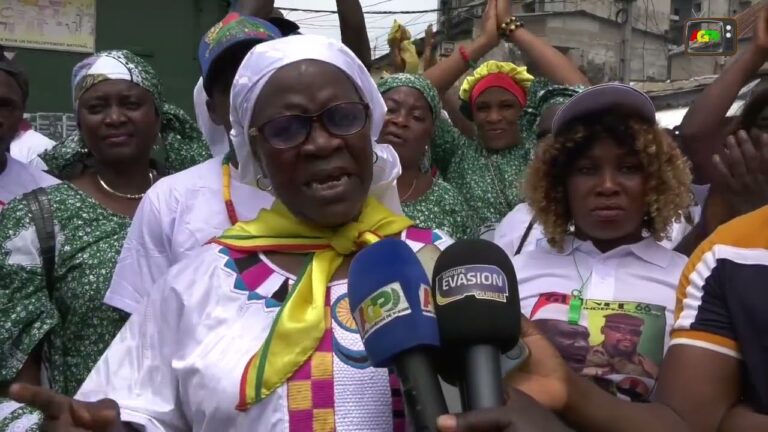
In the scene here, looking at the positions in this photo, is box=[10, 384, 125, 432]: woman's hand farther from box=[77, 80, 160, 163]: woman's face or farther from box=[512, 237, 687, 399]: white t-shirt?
box=[77, 80, 160, 163]: woman's face

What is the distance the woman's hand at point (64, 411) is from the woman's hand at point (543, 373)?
0.85m

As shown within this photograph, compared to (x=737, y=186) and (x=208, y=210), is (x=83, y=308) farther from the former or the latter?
(x=737, y=186)

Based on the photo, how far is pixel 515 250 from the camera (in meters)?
3.74

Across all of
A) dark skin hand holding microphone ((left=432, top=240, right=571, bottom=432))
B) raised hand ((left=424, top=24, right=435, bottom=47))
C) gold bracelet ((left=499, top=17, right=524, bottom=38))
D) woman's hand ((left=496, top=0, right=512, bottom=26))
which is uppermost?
woman's hand ((left=496, top=0, right=512, bottom=26))

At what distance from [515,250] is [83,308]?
1630 mm

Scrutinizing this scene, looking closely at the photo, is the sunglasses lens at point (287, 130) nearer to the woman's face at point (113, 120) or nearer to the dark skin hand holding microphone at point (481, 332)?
the dark skin hand holding microphone at point (481, 332)

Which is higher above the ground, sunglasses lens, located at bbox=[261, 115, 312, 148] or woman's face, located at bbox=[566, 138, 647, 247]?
sunglasses lens, located at bbox=[261, 115, 312, 148]

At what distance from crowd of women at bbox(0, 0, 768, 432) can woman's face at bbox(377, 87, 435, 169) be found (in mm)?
11

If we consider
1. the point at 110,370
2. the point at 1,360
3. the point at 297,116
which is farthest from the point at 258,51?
the point at 1,360

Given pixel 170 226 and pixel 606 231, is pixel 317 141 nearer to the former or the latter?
pixel 170 226

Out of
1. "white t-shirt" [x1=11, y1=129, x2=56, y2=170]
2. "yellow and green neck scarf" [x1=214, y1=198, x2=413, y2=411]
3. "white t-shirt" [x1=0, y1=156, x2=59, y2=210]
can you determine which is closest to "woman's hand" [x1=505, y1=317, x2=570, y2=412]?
"yellow and green neck scarf" [x1=214, y1=198, x2=413, y2=411]

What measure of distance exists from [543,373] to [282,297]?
0.62m

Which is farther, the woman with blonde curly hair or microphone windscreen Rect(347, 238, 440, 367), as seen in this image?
the woman with blonde curly hair

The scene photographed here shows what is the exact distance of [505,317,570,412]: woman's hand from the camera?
6.20 feet
